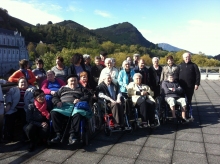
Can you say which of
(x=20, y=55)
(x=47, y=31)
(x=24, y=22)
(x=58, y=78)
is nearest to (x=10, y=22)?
(x=47, y=31)

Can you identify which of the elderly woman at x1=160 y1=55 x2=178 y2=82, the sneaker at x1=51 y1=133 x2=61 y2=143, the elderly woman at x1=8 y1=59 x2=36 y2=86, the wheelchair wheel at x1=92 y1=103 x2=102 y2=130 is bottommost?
the sneaker at x1=51 y1=133 x2=61 y2=143

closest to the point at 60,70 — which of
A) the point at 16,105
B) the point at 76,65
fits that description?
the point at 76,65

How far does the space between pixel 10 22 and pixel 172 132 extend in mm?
122177

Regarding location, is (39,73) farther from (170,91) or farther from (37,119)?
(170,91)

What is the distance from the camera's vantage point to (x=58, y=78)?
5.37 m

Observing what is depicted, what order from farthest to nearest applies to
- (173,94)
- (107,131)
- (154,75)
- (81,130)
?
1. (154,75)
2. (173,94)
3. (107,131)
4. (81,130)

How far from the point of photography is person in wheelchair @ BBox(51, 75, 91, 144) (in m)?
4.00

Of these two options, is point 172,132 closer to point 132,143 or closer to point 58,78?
point 132,143

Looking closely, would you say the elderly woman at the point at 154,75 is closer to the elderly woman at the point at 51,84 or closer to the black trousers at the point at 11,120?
the elderly woman at the point at 51,84

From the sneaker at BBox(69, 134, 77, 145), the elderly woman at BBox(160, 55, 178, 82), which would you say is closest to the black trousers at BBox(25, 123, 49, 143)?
the sneaker at BBox(69, 134, 77, 145)

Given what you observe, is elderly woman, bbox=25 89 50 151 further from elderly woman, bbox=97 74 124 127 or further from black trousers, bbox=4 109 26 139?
elderly woman, bbox=97 74 124 127

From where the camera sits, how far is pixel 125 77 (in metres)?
5.60

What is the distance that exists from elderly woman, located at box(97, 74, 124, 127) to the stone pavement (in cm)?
36

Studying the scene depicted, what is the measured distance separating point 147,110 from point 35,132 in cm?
224
